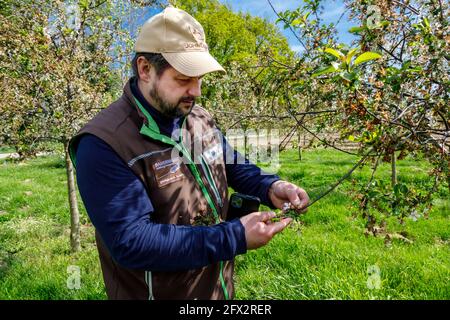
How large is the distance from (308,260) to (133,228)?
3000 millimetres

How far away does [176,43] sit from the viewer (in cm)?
165

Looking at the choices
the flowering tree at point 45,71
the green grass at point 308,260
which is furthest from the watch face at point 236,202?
the flowering tree at point 45,71

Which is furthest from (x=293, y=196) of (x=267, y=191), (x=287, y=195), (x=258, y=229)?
(x=258, y=229)

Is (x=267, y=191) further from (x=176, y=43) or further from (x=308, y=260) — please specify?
(x=308, y=260)

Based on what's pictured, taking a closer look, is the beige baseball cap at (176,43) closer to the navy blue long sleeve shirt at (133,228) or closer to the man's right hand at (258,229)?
the navy blue long sleeve shirt at (133,228)

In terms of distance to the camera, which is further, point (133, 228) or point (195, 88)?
point (195, 88)

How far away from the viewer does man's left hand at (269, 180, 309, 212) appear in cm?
187

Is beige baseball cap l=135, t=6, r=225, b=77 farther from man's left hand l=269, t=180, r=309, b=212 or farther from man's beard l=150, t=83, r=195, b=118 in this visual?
man's left hand l=269, t=180, r=309, b=212

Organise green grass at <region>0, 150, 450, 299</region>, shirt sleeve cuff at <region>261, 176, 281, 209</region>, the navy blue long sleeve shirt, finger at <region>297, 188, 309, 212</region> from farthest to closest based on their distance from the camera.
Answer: green grass at <region>0, 150, 450, 299</region> < shirt sleeve cuff at <region>261, 176, 281, 209</region> < finger at <region>297, 188, 309, 212</region> < the navy blue long sleeve shirt

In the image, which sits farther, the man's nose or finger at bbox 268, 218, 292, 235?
the man's nose

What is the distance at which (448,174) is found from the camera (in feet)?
6.11

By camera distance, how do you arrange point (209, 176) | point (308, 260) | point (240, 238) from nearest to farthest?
point (240, 238) → point (209, 176) → point (308, 260)

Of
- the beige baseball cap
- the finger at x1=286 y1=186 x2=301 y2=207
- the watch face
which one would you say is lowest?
the watch face

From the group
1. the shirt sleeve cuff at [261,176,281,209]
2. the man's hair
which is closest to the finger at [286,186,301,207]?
the shirt sleeve cuff at [261,176,281,209]
